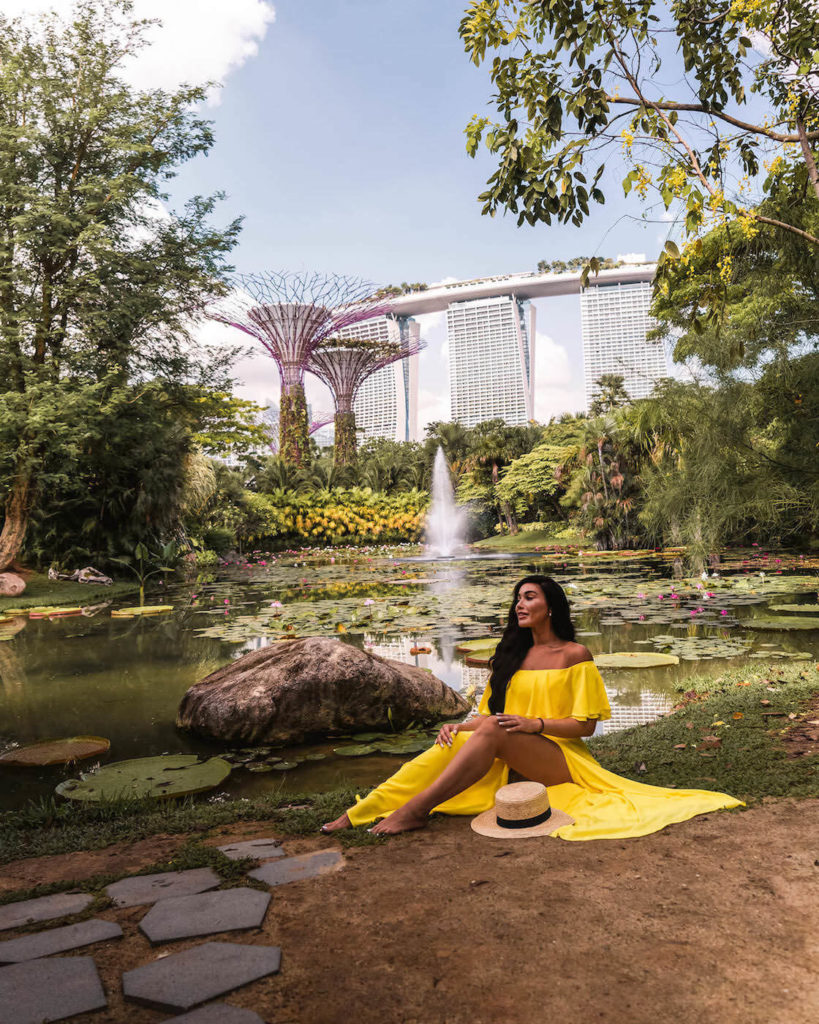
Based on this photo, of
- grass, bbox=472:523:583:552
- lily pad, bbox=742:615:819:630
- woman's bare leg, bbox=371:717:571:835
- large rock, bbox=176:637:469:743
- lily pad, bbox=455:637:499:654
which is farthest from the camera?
grass, bbox=472:523:583:552

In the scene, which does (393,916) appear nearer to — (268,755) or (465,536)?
(268,755)

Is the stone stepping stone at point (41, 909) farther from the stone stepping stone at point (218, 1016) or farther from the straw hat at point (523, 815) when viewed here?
the straw hat at point (523, 815)

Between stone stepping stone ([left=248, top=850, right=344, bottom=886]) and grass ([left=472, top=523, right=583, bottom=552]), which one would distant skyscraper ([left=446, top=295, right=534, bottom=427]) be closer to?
grass ([left=472, top=523, right=583, bottom=552])

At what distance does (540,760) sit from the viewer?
Result: 2.92m

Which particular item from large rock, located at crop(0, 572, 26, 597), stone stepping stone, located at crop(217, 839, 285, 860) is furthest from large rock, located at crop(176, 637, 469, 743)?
large rock, located at crop(0, 572, 26, 597)

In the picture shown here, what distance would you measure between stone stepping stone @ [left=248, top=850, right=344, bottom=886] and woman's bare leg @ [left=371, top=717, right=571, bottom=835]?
0.91ft

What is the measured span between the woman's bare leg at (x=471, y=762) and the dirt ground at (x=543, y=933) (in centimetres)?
14

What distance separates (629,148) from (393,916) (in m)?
3.97

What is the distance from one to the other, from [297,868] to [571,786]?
1.10m

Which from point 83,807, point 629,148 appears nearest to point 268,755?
point 83,807

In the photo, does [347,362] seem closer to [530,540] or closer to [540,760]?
[530,540]

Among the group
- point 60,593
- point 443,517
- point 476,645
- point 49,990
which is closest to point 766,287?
point 476,645

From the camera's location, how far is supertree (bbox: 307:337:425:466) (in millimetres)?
30359

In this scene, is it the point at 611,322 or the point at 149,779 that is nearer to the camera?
the point at 149,779
